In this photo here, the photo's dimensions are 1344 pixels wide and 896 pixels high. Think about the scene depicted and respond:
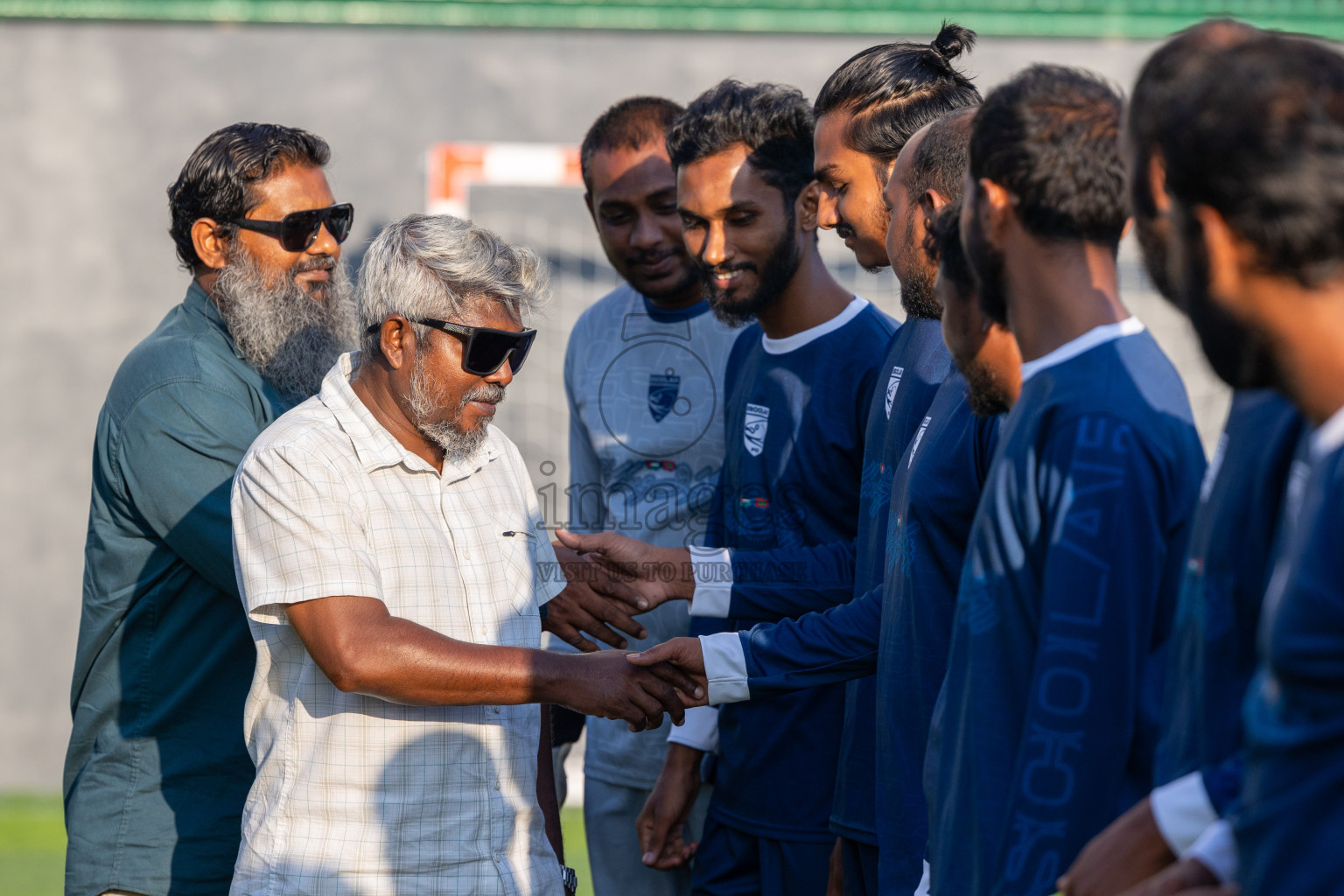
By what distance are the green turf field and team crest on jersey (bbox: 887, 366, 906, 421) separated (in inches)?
136

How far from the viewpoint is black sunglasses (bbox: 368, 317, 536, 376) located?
8.58ft

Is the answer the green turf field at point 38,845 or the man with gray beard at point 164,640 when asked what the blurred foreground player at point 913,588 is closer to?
the man with gray beard at point 164,640

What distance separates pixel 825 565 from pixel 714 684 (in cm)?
48

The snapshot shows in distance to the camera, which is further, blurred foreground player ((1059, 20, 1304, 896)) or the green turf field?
the green turf field

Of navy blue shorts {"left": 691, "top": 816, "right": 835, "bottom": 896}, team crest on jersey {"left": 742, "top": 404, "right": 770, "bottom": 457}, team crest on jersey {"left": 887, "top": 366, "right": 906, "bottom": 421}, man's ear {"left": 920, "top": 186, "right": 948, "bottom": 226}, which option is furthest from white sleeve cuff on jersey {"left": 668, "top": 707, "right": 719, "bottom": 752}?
man's ear {"left": 920, "top": 186, "right": 948, "bottom": 226}

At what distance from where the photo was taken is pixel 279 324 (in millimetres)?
3232

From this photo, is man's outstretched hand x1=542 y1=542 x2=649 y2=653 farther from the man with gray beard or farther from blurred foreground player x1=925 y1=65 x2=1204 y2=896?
blurred foreground player x1=925 y1=65 x2=1204 y2=896

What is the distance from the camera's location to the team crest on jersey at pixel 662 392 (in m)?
3.79

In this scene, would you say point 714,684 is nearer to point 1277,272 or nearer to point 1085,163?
point 1085,163

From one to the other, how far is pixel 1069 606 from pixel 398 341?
156cm

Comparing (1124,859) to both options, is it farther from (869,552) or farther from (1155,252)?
(869,552)

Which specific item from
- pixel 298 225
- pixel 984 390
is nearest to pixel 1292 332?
pixel 984 390

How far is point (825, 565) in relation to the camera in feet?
10.1

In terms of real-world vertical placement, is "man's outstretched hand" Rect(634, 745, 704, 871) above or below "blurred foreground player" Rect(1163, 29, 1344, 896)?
below
